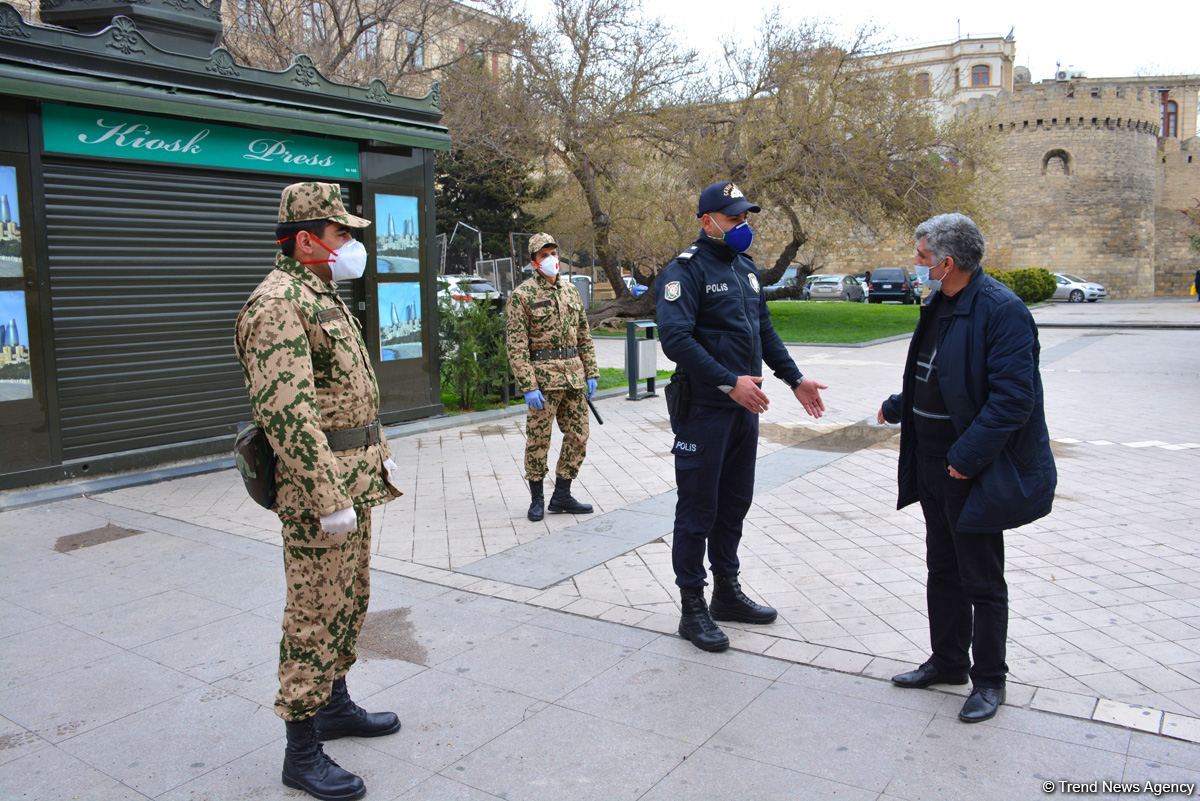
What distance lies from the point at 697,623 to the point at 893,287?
38.0 m

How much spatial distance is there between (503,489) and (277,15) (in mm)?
15375

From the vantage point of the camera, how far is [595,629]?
14.7ft

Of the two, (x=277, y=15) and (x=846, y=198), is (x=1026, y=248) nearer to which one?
(x=846, y=198)

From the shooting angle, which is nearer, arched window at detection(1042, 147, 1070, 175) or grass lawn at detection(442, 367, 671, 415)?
grass lawn at detection(442, 367, 671, 415)

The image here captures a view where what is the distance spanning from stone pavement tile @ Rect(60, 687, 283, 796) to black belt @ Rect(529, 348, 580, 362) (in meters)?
3.41

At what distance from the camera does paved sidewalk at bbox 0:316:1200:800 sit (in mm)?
3193

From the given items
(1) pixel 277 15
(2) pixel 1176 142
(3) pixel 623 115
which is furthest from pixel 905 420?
(2) pixel 1176 142

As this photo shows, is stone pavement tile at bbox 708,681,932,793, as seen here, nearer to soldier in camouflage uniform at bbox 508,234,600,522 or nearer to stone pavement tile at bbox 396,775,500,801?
stone pavement tile at bbox 396,775,500,801

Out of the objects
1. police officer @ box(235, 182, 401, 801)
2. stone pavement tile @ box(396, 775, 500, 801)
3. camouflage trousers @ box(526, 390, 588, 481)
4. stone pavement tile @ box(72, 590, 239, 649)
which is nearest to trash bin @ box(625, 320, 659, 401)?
camouflage trousers @ box(526, 390, 588, 481)

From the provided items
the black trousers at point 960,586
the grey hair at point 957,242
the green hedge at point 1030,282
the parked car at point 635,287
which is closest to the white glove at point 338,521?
the black trousers at point 960,586

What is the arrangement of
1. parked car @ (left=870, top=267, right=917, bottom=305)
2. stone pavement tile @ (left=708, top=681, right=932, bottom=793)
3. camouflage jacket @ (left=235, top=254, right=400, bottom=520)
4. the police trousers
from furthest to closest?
parked car @ (left=870, top=267, right=917, bottom=305) → the police trousers → stone pavement tile @ (left=708, top=681, right=932, bottom=793) → camouflage jacket @ (left=235, top=254, right=400, bottom=520)

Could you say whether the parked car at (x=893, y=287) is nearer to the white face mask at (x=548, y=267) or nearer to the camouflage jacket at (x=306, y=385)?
the white face mask at (x=548, y=267)

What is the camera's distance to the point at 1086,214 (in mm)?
50188

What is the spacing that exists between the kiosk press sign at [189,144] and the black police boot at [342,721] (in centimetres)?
632
